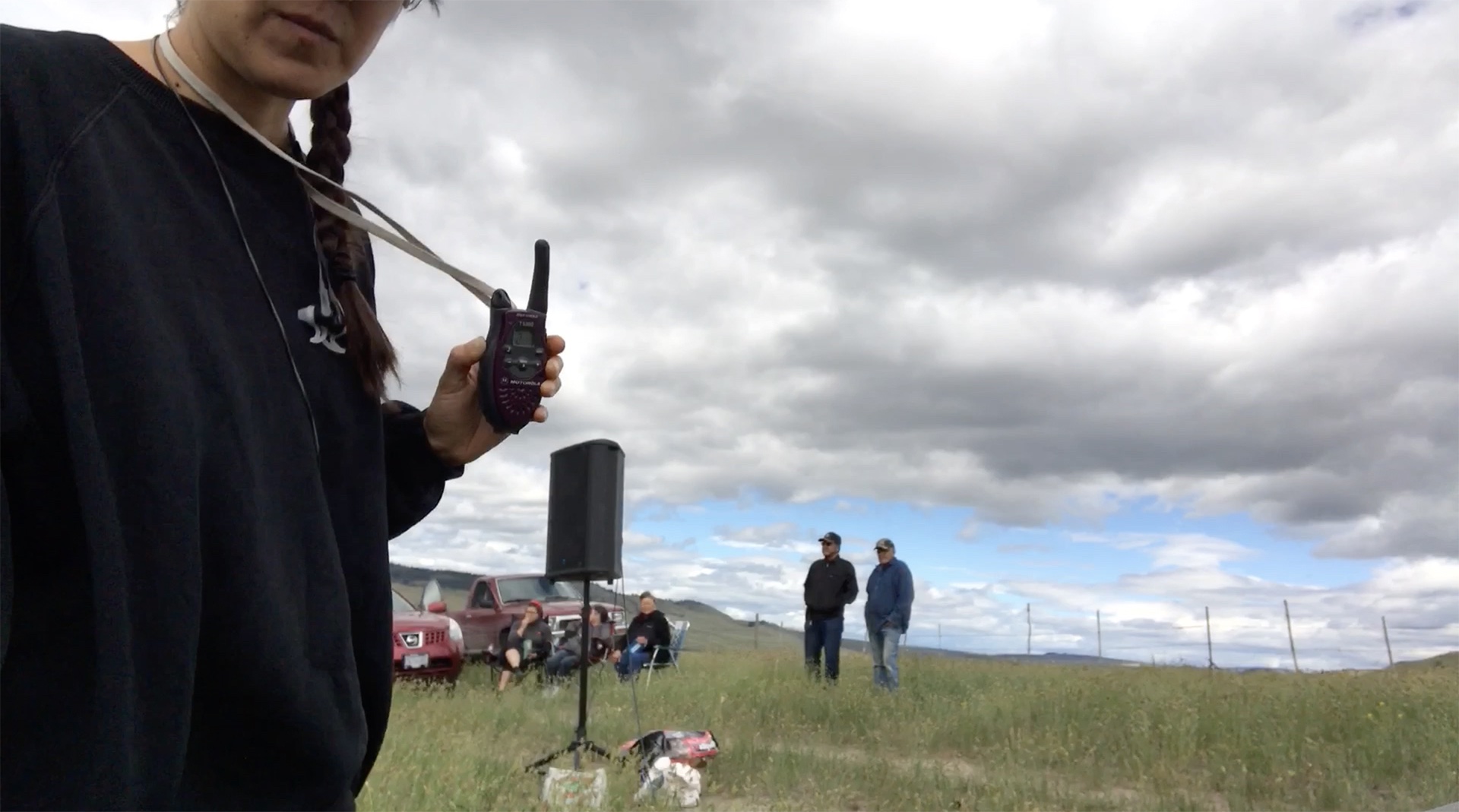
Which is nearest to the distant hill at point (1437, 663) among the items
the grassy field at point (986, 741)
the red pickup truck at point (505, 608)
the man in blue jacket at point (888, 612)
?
the grassy field at point (986, 741)

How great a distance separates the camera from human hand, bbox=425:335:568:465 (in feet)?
4.00

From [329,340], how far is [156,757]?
41 centimetres

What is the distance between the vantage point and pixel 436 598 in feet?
38.6

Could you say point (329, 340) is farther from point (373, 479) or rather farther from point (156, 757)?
point (156, 757)

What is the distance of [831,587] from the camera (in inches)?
451

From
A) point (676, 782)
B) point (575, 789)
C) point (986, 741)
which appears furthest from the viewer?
point (986, 741)

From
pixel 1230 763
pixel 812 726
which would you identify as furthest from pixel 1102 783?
pixel 812 726

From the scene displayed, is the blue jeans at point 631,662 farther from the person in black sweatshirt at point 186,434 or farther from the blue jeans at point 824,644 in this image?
the person in black sweatshirt at point 186,434

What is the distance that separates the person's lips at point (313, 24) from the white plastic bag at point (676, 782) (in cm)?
542

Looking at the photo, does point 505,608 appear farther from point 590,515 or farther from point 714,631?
point 714,631

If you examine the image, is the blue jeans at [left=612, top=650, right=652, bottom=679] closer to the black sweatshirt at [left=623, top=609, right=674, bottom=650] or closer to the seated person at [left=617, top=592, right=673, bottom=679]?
the seated person at [left=617, top=592, right=673, bottom=679]

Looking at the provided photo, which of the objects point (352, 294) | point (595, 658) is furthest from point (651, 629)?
point (352, 294)

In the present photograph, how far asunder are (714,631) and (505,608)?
558 feet

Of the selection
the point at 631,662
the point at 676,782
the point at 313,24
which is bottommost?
the point at 676,782
